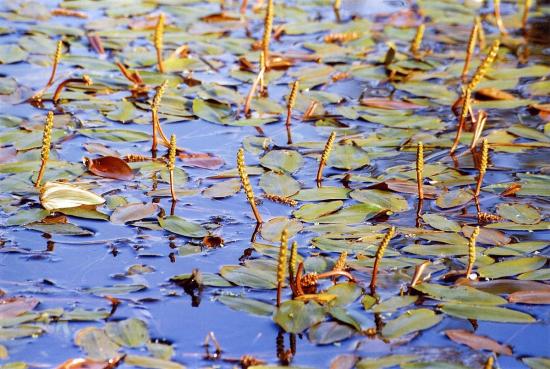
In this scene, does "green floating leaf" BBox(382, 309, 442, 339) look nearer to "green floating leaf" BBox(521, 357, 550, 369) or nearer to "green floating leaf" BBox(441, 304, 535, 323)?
"green floating leaf" BBox(441, 304, 535, 323)

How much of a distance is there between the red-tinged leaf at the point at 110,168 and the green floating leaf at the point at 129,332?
786 mm

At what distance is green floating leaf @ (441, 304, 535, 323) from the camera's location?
1874 mm

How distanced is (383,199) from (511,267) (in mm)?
455

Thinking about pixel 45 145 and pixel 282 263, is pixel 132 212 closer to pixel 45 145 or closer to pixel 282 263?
pixel 45 145

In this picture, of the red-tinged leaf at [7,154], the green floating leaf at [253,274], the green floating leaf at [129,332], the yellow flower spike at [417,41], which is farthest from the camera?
the yellow flower spike at [417,41]

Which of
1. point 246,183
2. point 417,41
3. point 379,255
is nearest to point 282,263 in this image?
point 379,255

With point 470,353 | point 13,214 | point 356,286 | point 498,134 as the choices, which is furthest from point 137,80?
point 470,353

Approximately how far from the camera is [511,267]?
2.08 metres

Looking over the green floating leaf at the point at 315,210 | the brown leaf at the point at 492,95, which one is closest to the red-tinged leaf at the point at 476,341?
the green floating leaf at the point at 315,210

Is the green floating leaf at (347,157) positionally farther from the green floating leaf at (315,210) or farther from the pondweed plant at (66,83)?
the pondweed plant at (66,83)

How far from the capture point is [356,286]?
6.48 feet

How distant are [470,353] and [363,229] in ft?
1.86

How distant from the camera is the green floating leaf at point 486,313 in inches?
73.8

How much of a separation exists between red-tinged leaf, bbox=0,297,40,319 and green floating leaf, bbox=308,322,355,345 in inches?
22.9
